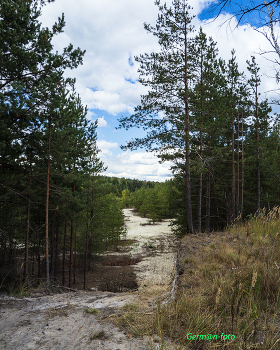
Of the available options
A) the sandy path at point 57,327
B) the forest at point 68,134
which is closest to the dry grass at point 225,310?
the sandy path at point 57,327

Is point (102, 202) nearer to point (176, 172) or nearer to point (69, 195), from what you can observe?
point (176, 172)

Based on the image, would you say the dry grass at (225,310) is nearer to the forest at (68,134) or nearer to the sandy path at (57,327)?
the sandy path at (57,327)

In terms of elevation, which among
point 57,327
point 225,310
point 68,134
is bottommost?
point 57,327

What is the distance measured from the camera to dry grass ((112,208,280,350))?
7.23 feet

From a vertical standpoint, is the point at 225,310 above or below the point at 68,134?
below

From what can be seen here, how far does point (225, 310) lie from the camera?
268 cm

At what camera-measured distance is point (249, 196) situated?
767 inches

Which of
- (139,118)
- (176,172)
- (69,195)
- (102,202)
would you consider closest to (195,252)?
(69,195)

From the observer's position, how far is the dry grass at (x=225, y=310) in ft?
7.23

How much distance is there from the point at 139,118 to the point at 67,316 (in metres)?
9.34

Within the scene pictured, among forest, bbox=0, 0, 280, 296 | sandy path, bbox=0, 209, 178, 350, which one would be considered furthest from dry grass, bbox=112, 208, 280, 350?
forest, bbox=0, 0, 280, 296

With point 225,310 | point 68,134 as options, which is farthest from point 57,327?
point 68,134

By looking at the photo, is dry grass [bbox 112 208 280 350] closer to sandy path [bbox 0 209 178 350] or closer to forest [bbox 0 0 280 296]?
sandy path [bbox 0 209 178 350]

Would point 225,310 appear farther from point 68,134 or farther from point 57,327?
point 68,134
